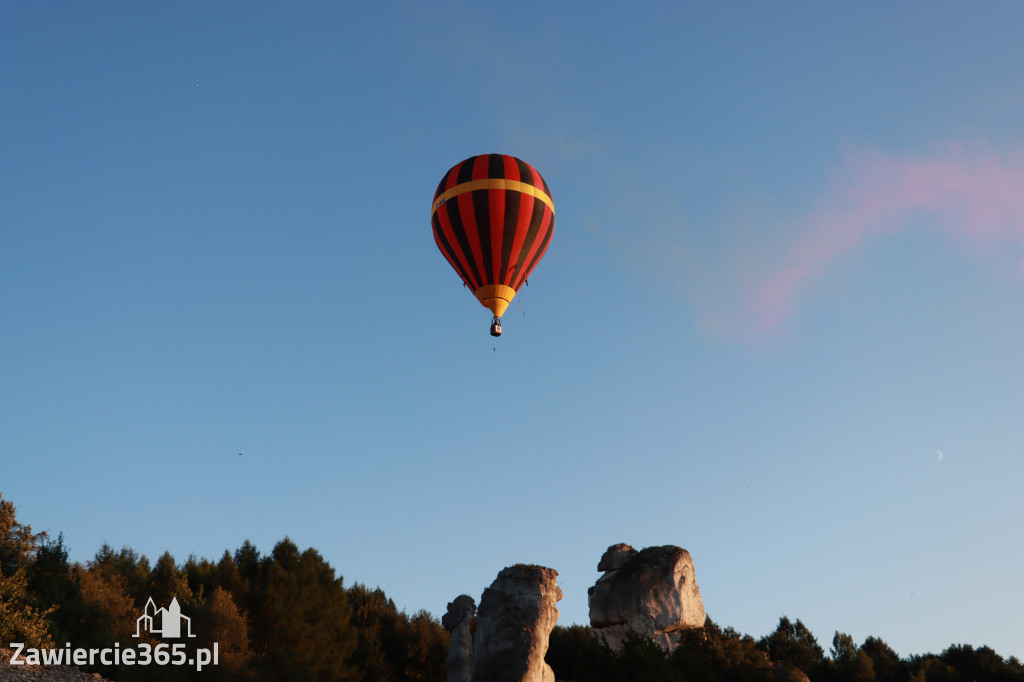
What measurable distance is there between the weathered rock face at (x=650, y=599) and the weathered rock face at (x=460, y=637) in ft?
17.6

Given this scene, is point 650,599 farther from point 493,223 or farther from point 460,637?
point 493,223

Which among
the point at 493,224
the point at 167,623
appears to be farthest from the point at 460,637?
the point at 493,224

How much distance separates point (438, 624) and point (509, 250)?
29.5m

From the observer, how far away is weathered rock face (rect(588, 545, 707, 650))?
33031mm

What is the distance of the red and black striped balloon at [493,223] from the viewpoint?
29.8 m

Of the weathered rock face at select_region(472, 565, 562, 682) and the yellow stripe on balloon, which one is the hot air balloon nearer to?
the yellow stripe on balloon

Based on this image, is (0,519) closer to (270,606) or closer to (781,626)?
(270,606)

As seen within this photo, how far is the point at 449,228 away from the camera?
30.7 m

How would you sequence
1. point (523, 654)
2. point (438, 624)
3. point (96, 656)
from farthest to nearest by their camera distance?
point (438, 624)
point (523, 654)
point (96, 656)

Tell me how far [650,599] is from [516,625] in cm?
708

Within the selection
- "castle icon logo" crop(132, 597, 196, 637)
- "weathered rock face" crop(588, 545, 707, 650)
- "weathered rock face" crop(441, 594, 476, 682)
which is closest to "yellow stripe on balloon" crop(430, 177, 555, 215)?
"weathered rock face" crop(588, 545, 707, 650)

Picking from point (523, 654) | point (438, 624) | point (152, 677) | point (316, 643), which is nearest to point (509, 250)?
point (523, 654)

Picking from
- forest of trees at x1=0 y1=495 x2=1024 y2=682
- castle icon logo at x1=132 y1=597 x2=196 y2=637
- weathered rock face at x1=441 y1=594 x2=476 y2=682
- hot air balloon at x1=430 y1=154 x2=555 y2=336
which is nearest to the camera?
forest of trees at x1=0 y1=495 x2=1024 y2=682

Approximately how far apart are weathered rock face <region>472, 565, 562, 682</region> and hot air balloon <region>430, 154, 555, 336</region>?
9.05m
